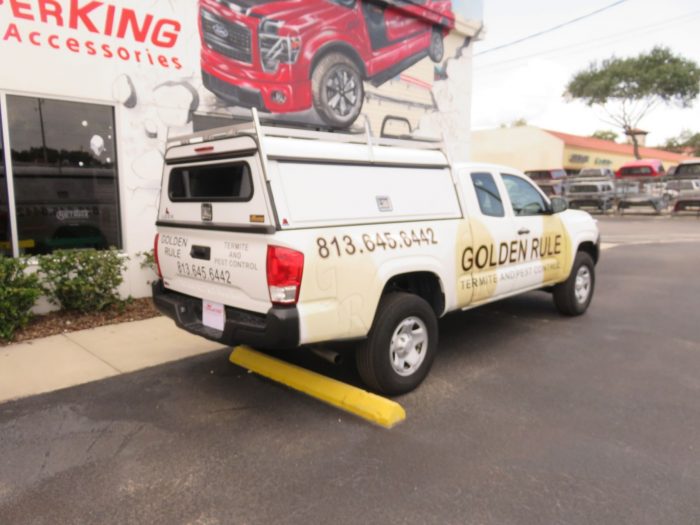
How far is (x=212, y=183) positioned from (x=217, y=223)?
368mm

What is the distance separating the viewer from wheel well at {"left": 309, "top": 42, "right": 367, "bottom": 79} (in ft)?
29.7

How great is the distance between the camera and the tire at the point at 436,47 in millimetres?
11195

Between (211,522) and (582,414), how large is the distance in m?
2.72

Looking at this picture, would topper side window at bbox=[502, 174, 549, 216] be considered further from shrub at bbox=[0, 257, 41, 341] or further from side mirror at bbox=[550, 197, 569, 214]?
shrub at bbox=[0, 257, 41, 341]

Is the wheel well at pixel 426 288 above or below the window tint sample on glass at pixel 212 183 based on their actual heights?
below

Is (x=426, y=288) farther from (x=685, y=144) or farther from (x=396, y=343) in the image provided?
(x=685, y=144)

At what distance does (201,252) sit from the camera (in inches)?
159

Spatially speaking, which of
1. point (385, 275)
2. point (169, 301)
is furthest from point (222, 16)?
point (385, 275)

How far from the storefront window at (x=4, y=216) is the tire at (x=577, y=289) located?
657cm

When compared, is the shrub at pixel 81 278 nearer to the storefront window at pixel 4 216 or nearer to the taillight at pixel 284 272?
the storefront window at pixel 4 216

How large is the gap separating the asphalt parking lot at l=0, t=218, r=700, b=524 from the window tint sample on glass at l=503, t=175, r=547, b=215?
1.49 meters

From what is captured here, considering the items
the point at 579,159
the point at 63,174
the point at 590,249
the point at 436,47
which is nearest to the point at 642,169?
the point at 579,159

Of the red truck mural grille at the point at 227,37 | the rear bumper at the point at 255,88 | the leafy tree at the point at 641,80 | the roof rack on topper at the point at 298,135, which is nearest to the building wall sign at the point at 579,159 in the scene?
the leafy tree at the point at 641,80

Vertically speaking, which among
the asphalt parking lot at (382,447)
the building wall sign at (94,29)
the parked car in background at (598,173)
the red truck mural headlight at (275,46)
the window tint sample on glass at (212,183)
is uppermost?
the red truck mural headlight at (275,46)
